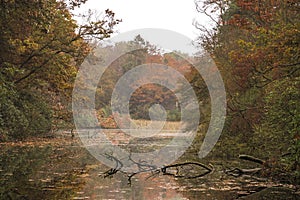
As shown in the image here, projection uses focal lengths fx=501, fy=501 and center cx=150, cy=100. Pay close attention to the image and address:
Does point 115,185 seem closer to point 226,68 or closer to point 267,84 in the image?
point 267,84

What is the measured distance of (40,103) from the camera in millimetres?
23734

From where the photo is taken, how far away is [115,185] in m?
9.98

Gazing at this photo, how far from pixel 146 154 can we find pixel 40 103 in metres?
7.95

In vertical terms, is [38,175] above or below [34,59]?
below

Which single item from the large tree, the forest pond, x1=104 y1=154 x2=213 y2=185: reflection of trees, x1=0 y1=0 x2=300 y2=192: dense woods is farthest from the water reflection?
the large tree

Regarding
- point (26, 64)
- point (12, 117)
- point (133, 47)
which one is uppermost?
point (133, 47)

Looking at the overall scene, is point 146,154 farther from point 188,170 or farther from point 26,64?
point 26,64

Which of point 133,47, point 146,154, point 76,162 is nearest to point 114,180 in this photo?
point 76,162

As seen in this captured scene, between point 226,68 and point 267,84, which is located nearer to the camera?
point 267,84

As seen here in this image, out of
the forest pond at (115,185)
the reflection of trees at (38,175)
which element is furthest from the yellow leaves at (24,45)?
the forest pond at (115,185)

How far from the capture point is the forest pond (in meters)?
8.66

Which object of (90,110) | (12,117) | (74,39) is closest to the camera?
(12,117)

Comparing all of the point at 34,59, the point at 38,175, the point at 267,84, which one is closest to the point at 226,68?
the point at 267,84

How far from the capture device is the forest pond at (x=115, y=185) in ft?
28.4
